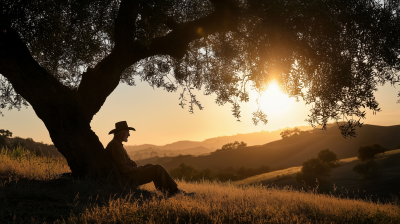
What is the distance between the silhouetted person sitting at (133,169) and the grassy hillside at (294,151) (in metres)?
75.7

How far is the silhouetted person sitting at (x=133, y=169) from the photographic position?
7.06 metres

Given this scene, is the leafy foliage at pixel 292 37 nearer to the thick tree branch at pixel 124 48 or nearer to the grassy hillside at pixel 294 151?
the thick tree branch at pixel 124 48

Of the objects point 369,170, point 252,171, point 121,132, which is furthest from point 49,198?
point 252,171

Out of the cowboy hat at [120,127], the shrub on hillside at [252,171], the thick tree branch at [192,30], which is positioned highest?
the thick tree branch at [192,30]

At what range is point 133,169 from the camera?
23.7 ft

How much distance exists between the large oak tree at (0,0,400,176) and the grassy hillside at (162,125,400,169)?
242 ft

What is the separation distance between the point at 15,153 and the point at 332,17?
1257 centimetres

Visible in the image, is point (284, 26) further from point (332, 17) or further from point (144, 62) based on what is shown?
point (144, 62)

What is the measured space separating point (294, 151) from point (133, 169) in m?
97.7

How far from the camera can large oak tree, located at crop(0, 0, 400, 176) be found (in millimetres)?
6766

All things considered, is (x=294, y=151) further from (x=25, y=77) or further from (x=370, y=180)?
(x=25, y=77)

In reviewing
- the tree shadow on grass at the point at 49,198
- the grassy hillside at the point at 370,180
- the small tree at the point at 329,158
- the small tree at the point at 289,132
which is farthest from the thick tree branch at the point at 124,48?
the small tree at the point at 289,132

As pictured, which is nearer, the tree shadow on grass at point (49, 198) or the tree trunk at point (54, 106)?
the tree shadow on grass at point (49, 198)

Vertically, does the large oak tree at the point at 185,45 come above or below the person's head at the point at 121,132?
above
